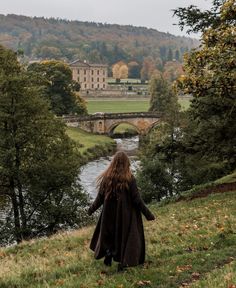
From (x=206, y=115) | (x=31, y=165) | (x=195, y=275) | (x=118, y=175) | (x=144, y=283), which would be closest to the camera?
(x=144, y=283)

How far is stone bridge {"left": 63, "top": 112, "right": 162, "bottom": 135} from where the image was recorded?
319 feet

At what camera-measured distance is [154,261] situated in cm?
1015

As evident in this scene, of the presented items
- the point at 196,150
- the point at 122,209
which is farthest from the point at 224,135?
the point at 122,209

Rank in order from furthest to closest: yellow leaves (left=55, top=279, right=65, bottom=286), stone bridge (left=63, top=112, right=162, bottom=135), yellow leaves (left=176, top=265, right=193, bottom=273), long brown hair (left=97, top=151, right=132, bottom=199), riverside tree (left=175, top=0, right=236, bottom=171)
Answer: stone bridge (left=63, top=112, right=162, bottom=135), riverside tree (left=175, top=0, right=236, bottom=171), long brown hair (left=97, top=151, right=132, bottom=199), yellow leaves (left=176, top=265, right=193, bottom=273), yellow leaves (left=55, top=279, right=65, bottom=286)

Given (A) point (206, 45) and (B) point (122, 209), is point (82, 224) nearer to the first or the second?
(A) point (206, 45)

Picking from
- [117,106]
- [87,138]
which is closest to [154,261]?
[87,138]

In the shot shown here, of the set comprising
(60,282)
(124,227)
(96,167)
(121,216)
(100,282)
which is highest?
(121,216)

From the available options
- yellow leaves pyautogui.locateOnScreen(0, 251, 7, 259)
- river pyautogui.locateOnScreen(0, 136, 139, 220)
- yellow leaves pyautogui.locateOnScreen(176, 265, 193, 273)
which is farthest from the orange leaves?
river pyautogui.locateOnScreen(0, 136, 139, 220)

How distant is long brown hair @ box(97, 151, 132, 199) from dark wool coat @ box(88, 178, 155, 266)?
0.11 metres

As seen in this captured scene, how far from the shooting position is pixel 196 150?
2522 cm

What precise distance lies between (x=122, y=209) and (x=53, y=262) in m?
3.08

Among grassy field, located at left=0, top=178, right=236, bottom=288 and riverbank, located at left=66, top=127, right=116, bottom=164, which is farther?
riverbank, located at left=66, top=127, right=116, bottom=164

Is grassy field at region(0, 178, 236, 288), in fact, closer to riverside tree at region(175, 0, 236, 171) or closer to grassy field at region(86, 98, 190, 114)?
riverside tree at region(175, 0, 236, 171)

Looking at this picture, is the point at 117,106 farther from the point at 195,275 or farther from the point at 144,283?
the point at 144,283
